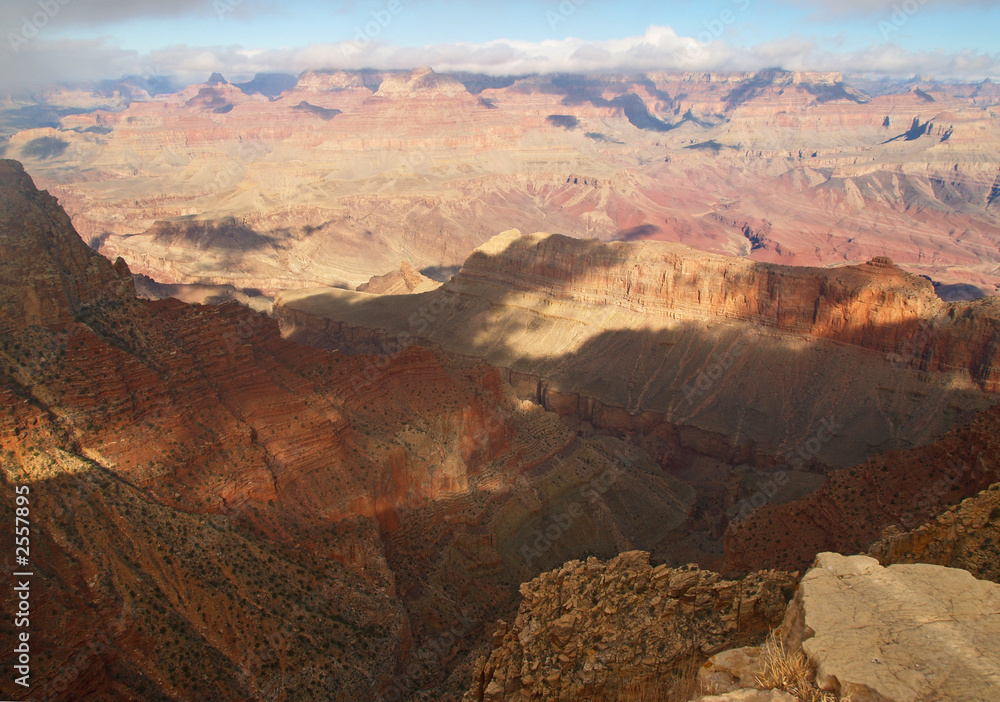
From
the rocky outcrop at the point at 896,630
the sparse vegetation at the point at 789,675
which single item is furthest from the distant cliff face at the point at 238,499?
the rocky outcrop at the point at 896,630

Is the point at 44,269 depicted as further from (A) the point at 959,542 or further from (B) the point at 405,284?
(B) the point at 405,284

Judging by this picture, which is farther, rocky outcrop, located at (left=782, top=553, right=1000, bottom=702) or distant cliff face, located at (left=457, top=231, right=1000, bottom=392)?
distant cliff face, located at (left=457, top=231, right=1000, bottom=392)

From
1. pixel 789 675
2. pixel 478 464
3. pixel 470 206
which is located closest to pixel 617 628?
pixel 789 675

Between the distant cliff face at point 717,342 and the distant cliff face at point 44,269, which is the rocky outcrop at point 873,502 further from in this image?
the distant cliff face at point 44,269

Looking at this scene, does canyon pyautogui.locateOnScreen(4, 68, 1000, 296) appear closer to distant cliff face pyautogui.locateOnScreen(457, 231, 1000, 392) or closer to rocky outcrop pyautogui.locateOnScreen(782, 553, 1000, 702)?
distant cliff face pyautogui.locateOnScreen(457, 231, 1000, 392)

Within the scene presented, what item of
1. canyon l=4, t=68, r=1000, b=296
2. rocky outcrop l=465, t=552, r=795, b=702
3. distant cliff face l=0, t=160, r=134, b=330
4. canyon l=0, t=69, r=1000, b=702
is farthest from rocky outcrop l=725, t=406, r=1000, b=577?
canyon l=4, t=68, r=1000, b=296

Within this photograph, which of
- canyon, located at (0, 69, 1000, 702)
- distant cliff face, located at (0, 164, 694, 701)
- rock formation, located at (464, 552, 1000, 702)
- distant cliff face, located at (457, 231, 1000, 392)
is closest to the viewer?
rock formation, located at (464, 552, 1000, 702)
